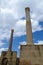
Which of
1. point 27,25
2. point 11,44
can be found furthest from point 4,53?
point 27,25

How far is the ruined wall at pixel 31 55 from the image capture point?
41.3ft

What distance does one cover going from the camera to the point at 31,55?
1281 centimetres

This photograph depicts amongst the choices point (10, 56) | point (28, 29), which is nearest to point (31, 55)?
point (28, 29)

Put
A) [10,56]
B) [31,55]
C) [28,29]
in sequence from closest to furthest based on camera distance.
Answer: [31,55] → [28,29] → [10,56]

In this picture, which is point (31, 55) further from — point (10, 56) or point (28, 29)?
point (10, 56)

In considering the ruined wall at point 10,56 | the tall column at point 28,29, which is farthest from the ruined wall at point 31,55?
the ruined wall at point 10,56

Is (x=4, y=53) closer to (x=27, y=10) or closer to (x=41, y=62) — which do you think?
(x=27, y=10)

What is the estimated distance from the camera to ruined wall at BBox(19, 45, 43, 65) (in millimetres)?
12578

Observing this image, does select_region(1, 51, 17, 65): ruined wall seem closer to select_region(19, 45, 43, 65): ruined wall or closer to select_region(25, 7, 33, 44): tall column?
select_region(25, 7, 33, 44): tall column

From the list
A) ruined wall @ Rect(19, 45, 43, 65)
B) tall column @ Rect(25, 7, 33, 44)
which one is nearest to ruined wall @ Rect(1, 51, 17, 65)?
tall column @ Rect(25, 7, 33, 44)

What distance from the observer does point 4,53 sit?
1000 inches

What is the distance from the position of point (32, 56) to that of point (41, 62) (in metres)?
0.97

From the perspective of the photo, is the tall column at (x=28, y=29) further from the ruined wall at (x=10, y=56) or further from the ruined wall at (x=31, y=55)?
the ruined wall at (x=10, y=56)

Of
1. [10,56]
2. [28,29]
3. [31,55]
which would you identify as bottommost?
[31,55]
